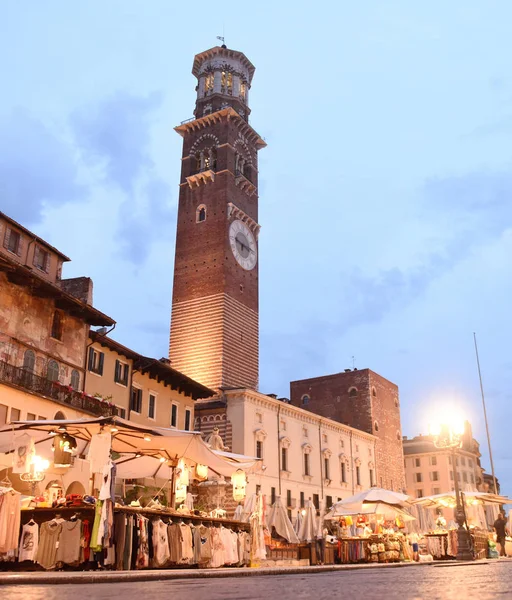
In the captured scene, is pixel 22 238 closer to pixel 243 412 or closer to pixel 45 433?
pixel 45 433

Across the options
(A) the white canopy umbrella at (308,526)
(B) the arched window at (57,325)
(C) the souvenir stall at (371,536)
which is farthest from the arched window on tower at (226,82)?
(C) the souvenir stall at (371,536)

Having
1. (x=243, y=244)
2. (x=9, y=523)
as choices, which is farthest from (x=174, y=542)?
(x=243, y=244)

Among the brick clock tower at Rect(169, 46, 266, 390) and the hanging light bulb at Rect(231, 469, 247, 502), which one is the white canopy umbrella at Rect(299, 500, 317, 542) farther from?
the brick clock tower at Rect(169, 46, 266, 390)

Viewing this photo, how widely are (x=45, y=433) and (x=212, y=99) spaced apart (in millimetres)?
45280

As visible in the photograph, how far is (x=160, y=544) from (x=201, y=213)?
40.2 m

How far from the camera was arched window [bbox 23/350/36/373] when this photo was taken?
74.4 ft

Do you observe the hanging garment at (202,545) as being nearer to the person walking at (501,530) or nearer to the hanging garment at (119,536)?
the hanging garment at (119,536)

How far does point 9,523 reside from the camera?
11.8 meters

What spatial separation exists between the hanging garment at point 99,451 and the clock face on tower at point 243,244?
3714 centimetres

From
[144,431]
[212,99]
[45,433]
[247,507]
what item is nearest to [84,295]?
[247,507]

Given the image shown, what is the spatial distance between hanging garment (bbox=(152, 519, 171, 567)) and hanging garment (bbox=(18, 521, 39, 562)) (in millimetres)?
2180

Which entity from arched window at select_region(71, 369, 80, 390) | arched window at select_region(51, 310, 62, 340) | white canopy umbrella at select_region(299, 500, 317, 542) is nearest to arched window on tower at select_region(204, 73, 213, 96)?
arched window at select_region(51, 310, 62, 340)

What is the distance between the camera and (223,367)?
43.7 m

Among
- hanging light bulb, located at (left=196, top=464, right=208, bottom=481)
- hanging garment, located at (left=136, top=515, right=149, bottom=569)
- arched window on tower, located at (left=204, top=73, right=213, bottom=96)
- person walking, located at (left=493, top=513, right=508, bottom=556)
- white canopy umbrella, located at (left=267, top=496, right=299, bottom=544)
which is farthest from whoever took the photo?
arched window on tower, located at (left=204, top=73, right=213, bottom=96)
